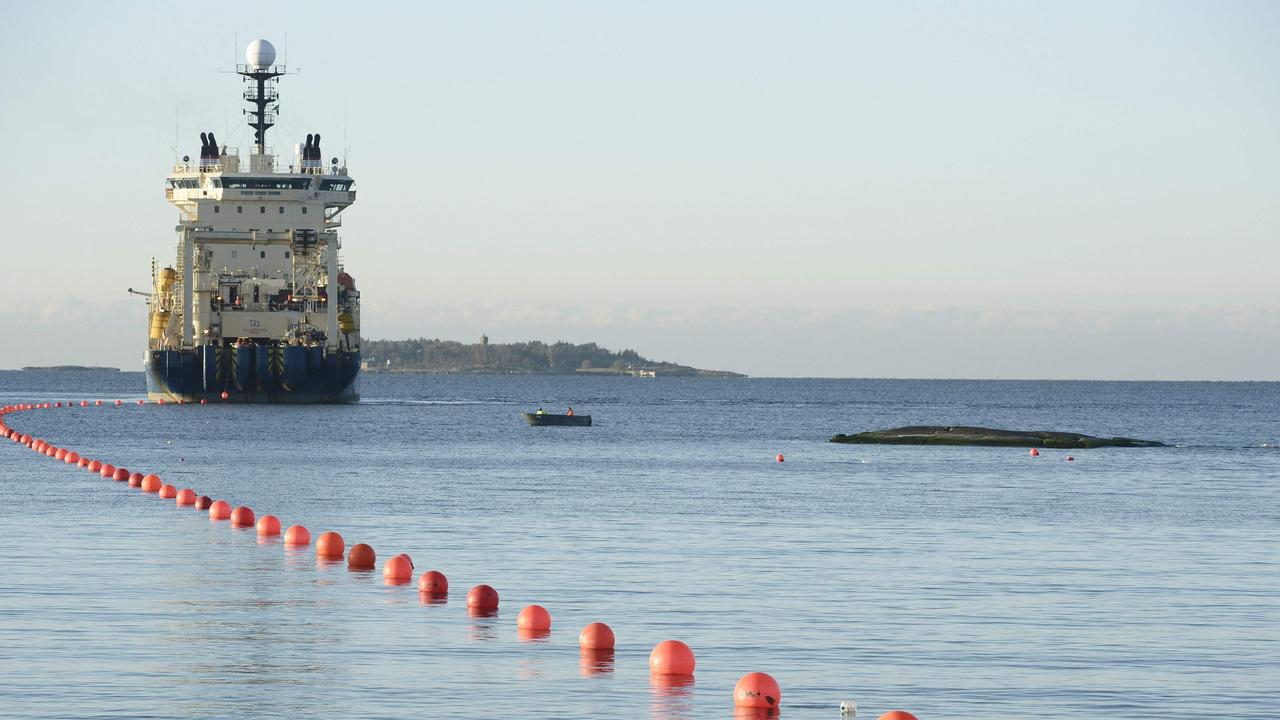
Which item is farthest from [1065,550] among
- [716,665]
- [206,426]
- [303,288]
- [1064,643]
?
[303,288]

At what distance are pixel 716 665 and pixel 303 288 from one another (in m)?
96.7

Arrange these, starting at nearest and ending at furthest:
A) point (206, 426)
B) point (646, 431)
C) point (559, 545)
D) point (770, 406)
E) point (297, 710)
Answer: point (297, 710)
point (559, 545)
point (206, 426)
point (646, 431)
point (770, 406)

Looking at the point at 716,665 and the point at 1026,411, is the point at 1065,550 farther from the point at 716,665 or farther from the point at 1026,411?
the point at 1026,411

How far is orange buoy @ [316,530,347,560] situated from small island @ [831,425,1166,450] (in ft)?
186

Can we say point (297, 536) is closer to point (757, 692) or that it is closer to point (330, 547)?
point (330, 547)

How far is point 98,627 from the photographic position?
22516 millimetres

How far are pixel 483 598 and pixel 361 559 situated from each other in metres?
6.04

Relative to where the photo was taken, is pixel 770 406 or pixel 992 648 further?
pixel 770 406

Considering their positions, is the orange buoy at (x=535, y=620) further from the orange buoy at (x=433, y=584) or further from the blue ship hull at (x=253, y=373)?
the blue ship hull at (x=253, y=373)

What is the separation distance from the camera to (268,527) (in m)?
35.9

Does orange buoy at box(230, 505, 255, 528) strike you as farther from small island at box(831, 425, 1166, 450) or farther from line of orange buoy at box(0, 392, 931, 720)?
small island at box(831, 425, 1166, 450)

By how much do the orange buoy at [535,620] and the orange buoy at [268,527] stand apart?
13863 millimetres

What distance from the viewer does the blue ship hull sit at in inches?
4434

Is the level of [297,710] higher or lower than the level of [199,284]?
lower
